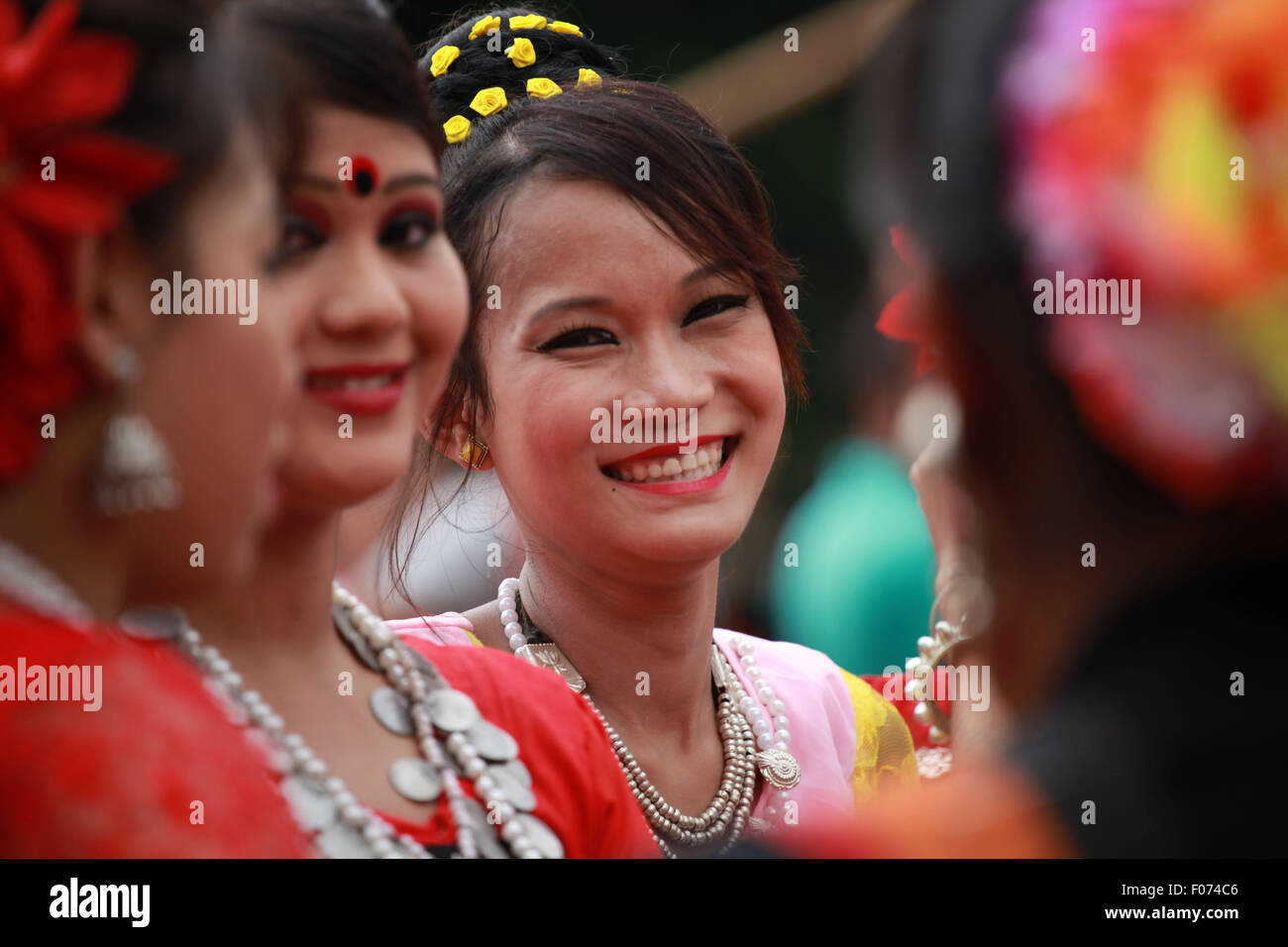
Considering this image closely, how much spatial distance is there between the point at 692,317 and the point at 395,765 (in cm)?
86

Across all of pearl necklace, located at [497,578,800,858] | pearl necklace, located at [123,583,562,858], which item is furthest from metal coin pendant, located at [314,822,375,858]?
pearl necklace, located at [497,578,800,858]

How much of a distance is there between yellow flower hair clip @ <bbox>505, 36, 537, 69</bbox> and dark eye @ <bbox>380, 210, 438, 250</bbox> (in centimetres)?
90

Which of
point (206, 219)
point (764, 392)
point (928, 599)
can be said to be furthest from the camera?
point (928, 599)

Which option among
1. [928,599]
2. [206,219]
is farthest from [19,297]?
[928,599]

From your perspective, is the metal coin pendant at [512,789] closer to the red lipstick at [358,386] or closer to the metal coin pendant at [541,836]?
A: the metal coin pendant at [541,836]

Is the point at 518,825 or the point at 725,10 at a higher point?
the point at 725,10

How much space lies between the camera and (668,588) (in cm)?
210

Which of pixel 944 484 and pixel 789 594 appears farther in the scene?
pixel 789 594

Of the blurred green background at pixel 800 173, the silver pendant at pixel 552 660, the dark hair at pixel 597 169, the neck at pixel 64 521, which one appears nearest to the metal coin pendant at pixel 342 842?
the neck at pixel 64 521

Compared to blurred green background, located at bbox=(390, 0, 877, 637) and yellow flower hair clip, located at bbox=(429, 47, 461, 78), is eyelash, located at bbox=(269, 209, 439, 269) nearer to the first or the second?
yellow flower hair clip, located at bbox=(429, 47, 461, 78)

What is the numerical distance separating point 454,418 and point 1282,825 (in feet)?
4.80

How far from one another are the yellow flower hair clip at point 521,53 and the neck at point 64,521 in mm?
1416

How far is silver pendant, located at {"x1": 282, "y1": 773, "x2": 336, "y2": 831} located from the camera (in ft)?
4.17

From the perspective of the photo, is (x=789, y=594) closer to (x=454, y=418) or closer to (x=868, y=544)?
(x=868, y=544)
